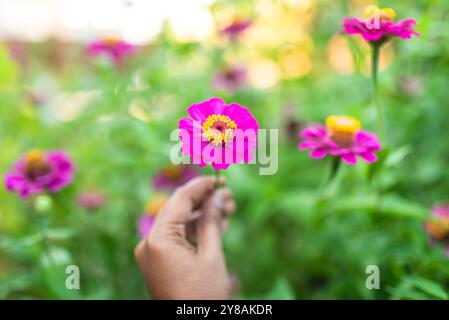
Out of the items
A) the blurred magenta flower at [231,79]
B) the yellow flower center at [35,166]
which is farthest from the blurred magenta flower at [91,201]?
the blurred magenta flower at [231,79]

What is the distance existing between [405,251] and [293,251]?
0.40 m

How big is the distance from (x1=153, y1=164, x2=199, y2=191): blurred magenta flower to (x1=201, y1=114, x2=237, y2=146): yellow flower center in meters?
0.45

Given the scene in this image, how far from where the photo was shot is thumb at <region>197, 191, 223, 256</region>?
0.63 meters

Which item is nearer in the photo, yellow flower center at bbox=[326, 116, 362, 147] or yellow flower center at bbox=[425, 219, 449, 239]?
yellow flower center at bbox=[326, 116, 362, 147]

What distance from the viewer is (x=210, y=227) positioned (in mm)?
658

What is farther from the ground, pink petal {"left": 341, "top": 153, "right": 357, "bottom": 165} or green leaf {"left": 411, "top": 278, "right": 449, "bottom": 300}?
pink petal {"left": 341, "top": 153, "right": 357, "bottom": 165}

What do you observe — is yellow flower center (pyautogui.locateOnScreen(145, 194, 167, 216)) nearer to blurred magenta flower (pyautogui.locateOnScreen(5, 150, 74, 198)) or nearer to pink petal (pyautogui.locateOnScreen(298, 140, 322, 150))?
blurred magenta flower (pyautogui.locateOnScreen(5, 150, 74, 198))

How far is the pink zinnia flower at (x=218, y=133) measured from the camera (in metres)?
0.52

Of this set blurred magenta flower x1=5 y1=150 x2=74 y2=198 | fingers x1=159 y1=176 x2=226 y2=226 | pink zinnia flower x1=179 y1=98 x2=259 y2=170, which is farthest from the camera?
blurred magenta flower x1=5 y1=150 x2=74 y2=198

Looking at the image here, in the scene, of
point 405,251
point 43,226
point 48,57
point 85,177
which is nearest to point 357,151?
point 405,251

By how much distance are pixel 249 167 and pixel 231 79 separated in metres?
0.25

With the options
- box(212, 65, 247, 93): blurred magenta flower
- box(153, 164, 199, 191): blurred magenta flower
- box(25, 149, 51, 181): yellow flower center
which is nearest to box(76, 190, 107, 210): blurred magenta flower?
box(153, 164, 199, 191): blurred magenta flower

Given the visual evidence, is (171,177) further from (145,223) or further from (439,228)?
(439,228)

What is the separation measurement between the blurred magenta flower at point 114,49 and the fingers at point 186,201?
19.0 inches
